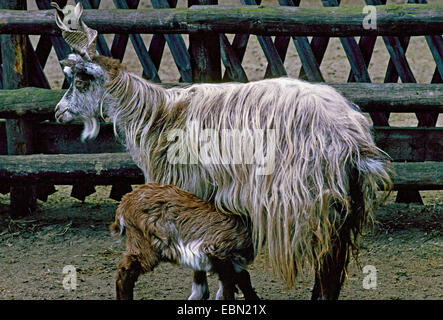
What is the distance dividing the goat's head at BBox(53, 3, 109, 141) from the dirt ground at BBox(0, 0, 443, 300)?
3.69 ft

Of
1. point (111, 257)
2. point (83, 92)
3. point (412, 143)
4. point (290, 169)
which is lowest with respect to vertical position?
point (111, 257)

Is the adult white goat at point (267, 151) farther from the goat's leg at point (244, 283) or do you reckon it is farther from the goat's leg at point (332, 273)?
the goat's leg at point (244, 283)

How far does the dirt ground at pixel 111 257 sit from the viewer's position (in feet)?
14.9

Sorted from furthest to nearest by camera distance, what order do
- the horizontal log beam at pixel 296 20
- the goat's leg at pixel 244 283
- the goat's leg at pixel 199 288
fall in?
the horizontal log beam at pixel 296 20 → the goat's leg at pixel 199 288 → the goat's leg at pixel 244 283

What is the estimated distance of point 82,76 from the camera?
429cm

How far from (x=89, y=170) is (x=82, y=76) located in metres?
1.51

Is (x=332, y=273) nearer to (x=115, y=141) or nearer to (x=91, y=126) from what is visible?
(x=91, y=126)

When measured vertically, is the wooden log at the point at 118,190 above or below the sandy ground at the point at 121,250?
above

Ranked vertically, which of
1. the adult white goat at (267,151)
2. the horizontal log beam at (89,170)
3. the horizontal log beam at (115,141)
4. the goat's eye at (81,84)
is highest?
the goat's eye at (81,84)

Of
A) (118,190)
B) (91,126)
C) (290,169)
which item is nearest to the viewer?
(290,169)

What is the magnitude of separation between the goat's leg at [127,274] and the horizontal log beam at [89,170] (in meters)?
2.01

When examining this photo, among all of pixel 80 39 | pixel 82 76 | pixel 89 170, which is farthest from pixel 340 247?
pixel 89 170

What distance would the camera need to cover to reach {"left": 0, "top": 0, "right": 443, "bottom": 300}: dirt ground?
4.55m

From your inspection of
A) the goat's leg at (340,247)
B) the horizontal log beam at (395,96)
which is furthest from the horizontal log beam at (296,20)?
the goat's leg at (340,247)
